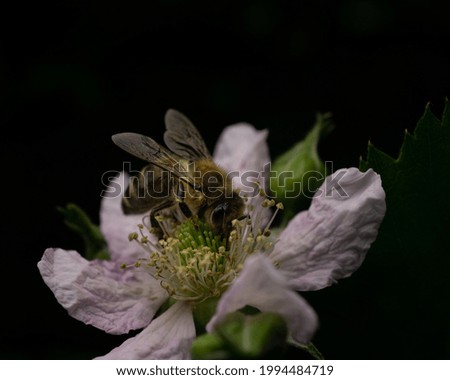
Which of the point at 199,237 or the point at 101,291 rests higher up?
the point at 199,237

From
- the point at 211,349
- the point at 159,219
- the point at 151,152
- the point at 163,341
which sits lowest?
the point at 163,341

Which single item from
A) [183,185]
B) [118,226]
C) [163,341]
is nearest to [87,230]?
[118,226]

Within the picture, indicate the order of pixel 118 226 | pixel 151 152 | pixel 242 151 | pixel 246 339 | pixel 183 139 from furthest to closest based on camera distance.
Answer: pixel 242 151 < pixel 118 226 < pixel 183 139 < pixel 151 152 < pixel 246 339

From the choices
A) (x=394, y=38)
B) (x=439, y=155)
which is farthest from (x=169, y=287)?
(x=394, y=38)

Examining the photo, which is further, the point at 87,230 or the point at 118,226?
the point at 118,226

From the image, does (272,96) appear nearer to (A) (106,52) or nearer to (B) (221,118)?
(B) (221,118)

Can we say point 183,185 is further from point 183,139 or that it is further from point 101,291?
point 101,291

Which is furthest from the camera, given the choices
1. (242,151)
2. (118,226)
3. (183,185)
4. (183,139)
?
(242,151)

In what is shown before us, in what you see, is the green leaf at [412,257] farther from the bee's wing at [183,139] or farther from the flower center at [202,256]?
the bee's wing at [183,139]
